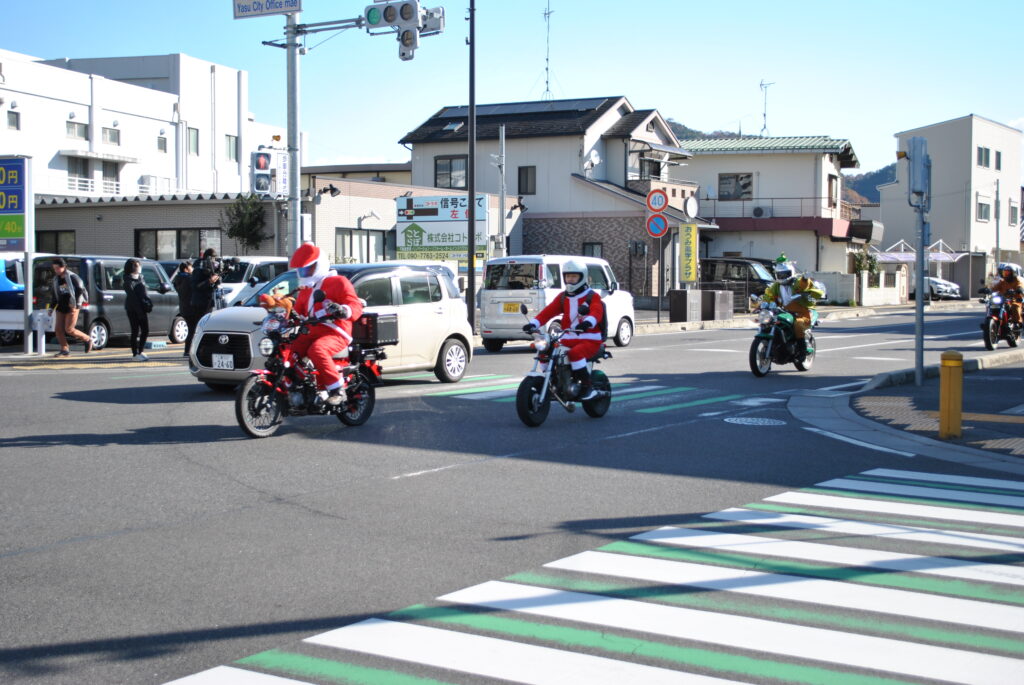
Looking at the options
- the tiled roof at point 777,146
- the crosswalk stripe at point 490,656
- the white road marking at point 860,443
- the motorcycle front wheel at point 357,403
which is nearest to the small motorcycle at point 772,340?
the white road marking at point 860,443

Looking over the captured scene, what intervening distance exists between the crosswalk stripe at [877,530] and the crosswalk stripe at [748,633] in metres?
2.11

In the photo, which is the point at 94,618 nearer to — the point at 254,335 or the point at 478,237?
the point at 254,335

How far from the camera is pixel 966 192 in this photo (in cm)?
6438

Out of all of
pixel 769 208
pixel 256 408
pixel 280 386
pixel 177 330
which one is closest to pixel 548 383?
pixel 280 386

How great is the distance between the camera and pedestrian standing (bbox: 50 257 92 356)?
1845 centimetres

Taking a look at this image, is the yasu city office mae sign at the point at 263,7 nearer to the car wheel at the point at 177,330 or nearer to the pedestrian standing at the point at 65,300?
the pedestrian standing at the point at 65,300

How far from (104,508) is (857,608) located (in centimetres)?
510

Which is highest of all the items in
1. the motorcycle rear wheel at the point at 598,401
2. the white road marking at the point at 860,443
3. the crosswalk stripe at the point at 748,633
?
the motorcycle rear wheel at the point at 598,401

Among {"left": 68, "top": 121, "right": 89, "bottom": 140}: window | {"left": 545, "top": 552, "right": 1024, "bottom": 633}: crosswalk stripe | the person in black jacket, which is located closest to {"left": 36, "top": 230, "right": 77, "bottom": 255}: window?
{"left": 68, "top": 121, "right": 89, "bottom": 140}: window

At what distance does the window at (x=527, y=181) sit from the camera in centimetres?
4647

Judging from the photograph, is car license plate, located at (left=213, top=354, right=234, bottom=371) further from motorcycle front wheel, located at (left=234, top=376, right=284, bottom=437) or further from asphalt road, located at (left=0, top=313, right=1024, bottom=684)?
motorcycle front wheel, located at (left=234, top=376, right=284, bottom=437)

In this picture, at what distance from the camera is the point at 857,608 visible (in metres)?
5.29

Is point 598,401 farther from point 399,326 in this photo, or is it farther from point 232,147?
point 232,147

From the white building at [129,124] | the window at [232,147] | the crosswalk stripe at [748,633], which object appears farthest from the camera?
the window at [232,147]
